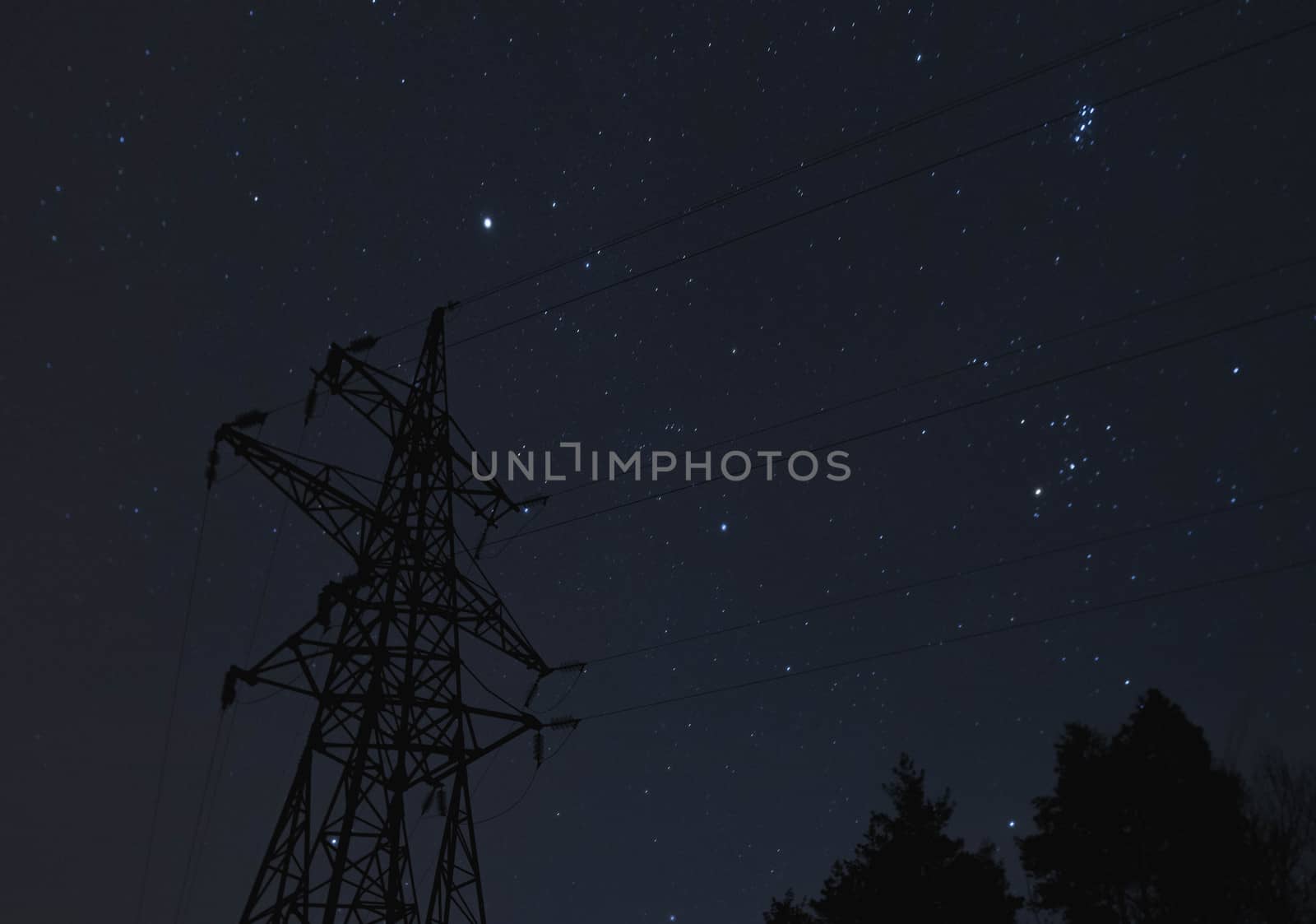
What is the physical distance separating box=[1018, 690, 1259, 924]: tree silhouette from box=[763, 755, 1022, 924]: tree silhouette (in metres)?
3.15

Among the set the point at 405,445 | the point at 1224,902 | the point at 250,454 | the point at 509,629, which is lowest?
the point at 1224,902

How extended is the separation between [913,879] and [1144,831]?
6.63 meters

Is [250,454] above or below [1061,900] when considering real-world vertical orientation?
above

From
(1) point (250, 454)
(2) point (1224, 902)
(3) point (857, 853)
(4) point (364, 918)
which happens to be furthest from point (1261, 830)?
(1) point (250, 454)

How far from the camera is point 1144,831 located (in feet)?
73.6

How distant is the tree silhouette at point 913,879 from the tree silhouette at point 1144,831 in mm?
3147

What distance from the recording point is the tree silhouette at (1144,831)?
69.7 ft

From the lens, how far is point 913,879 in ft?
65.5

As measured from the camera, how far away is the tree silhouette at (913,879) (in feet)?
64.0

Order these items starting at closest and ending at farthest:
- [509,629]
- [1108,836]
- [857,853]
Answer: [509,629] < [857,853] < [1108,836]

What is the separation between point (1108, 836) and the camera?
22.8 m

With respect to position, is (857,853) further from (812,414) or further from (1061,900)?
(812,414)

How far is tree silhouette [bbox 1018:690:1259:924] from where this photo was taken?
21.2 meters

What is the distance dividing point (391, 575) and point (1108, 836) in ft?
62.6
